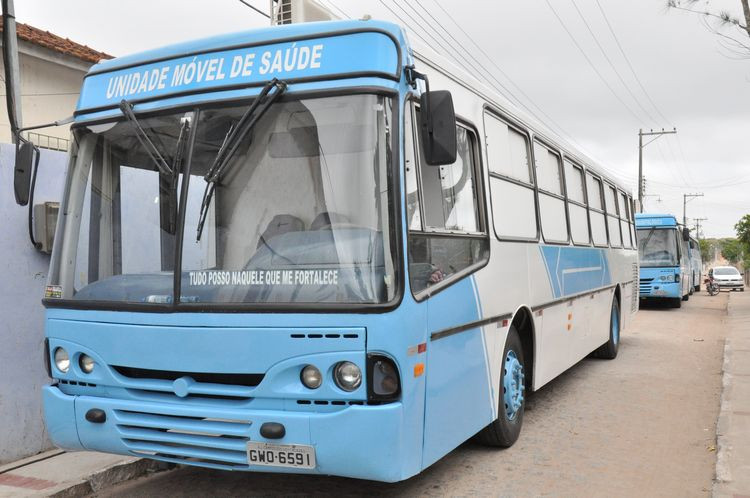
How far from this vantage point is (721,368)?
1030 cm

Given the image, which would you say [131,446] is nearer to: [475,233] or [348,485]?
[348,485]

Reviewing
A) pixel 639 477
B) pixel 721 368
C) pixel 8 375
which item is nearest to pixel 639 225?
pixel 721 368

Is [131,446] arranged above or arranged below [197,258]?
below

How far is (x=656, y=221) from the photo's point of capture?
74.5ft

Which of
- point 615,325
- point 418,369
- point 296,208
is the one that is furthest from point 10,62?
point 615,325

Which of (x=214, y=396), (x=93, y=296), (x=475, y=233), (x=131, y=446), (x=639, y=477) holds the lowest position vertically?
(x=639, y=477)

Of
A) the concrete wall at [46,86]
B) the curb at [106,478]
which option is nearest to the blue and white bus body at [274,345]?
the curb at [106,478]

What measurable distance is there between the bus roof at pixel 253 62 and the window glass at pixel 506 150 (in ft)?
5.63

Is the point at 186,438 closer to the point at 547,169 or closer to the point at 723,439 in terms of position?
the point at 723,439

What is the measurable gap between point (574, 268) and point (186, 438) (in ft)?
17.2

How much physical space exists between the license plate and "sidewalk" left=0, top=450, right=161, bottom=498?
1795mm

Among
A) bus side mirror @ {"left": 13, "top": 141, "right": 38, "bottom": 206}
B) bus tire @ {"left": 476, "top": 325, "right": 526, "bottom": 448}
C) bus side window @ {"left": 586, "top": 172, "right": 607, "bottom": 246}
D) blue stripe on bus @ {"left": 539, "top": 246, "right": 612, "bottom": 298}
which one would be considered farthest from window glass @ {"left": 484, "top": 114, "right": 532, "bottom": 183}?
bus side mirror @ {"left": 13, "top": 141, "right": 38, "bottom": 206}

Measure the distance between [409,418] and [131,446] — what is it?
1605 mm

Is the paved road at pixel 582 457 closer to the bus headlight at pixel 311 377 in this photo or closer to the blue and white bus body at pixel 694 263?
the bus headlight at pixel 311 377
